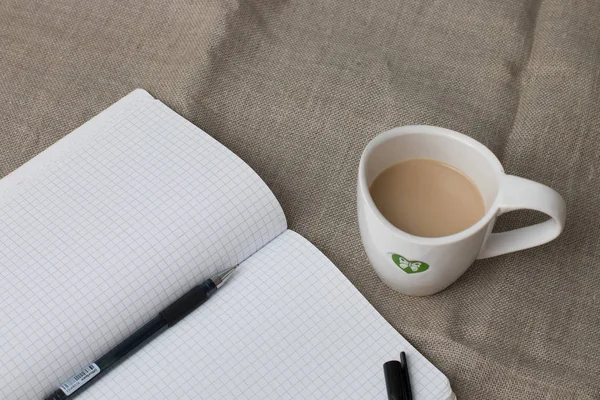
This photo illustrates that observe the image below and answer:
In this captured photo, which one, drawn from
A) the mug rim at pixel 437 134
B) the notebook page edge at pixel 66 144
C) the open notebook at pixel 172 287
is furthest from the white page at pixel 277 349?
the notebook page edge at pixel 66 144

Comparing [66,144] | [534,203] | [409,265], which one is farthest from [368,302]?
[66,144]

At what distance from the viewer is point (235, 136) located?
28.9 inches

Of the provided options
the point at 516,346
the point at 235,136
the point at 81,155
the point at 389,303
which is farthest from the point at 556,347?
the point at 81,155

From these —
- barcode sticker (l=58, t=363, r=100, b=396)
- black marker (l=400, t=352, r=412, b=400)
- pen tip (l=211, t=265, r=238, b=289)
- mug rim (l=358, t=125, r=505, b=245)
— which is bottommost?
black marker (l=400, t=352, r=412, b=400)

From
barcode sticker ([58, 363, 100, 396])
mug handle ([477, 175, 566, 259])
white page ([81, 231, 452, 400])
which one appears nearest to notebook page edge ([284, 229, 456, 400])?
white page ([81, 231, 452, 400])

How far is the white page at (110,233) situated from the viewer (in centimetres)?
59

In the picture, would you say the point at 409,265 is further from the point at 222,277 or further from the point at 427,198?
the point at 222,277

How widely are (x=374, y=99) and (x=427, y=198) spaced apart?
0.17 m

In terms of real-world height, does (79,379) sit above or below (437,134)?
below

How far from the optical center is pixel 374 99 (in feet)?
2.46

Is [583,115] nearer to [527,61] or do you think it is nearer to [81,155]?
[527,61]

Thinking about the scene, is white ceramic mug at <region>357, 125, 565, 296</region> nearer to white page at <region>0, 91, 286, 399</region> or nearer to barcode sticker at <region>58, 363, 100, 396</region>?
white page at <region>0, 91, 286, 399</region>

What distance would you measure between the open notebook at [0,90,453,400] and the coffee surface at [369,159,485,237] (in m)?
0.09

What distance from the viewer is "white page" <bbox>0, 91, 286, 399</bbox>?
59 cm
